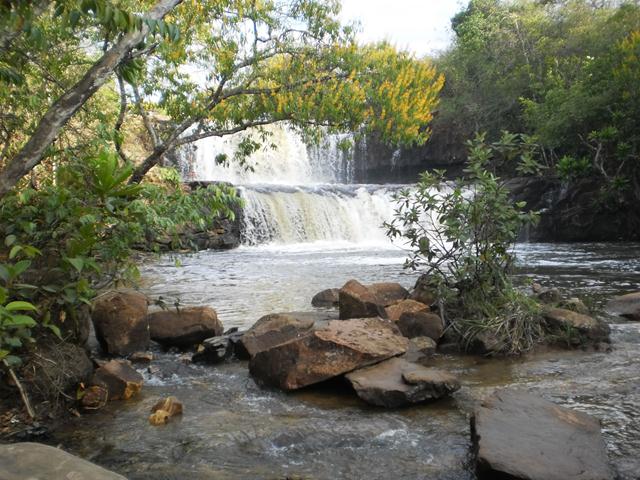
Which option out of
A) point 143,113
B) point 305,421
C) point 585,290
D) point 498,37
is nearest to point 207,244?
point 143,113

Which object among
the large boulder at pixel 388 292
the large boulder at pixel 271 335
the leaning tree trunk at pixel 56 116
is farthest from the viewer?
the large boulder at pixel 388 292

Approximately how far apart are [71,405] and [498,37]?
25642 mm

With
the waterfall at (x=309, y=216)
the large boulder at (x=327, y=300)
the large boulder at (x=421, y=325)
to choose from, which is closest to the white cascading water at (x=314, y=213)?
the waterfall at (x=309, y=216)

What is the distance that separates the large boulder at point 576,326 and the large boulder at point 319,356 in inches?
73.7

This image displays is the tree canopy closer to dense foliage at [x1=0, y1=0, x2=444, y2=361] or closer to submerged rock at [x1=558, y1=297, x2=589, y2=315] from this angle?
dense foliage at [x1=0, y1=0, x2=444, y2=361]

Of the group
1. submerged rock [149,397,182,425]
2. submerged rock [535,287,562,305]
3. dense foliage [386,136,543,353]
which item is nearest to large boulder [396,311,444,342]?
dense foliage [386,136,543,353]

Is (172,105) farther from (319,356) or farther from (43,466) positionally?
(43,466)

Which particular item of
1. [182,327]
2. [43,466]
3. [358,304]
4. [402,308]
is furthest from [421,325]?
[43,466]

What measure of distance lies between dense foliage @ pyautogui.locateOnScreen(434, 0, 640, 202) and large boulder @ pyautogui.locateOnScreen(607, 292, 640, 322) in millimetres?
10329

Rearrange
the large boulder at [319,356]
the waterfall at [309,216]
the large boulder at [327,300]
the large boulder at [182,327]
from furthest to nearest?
1. the waterfall at [309,216]
2. the large boulder at [327,300]
3. the large boulder at [182,327]
4. the large boulder at [319,356]

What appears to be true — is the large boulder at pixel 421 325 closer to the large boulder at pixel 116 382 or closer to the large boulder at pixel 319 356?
the large boulder at pixel 319 356

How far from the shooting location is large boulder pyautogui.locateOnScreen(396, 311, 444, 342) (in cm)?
582

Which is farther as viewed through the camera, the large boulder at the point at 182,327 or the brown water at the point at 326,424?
the large boulder at the point at 182,327

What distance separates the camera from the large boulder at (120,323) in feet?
18.0
